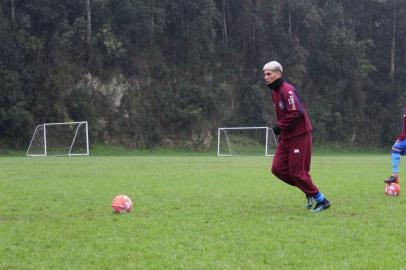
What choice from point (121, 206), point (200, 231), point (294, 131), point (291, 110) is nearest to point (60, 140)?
point (121, 206)

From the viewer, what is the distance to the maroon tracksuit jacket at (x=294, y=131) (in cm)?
962

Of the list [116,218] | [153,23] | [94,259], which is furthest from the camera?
[153,23]

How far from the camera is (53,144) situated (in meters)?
43.2

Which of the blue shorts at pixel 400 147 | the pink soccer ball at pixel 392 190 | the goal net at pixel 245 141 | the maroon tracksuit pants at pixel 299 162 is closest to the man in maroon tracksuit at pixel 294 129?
the maroon tracksuit pants at pixel 299 162

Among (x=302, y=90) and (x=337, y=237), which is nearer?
(x=337, y=237)

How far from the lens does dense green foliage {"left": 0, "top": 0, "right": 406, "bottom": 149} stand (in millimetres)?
49438

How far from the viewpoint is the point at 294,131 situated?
9.81 m

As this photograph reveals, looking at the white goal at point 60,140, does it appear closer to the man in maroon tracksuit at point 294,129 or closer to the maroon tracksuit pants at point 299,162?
the maroon tracksuit pants at point 299,162

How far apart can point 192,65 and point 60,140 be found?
17.6 m

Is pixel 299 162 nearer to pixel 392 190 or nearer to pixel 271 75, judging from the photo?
pixel 271 75

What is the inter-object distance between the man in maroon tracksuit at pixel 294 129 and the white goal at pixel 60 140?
33.5 m

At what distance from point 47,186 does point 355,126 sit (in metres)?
50.4

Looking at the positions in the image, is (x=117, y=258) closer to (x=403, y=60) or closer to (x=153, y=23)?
(x=153, y=23)

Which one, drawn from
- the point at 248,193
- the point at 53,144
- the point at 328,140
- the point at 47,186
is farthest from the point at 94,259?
the point at 328,140
